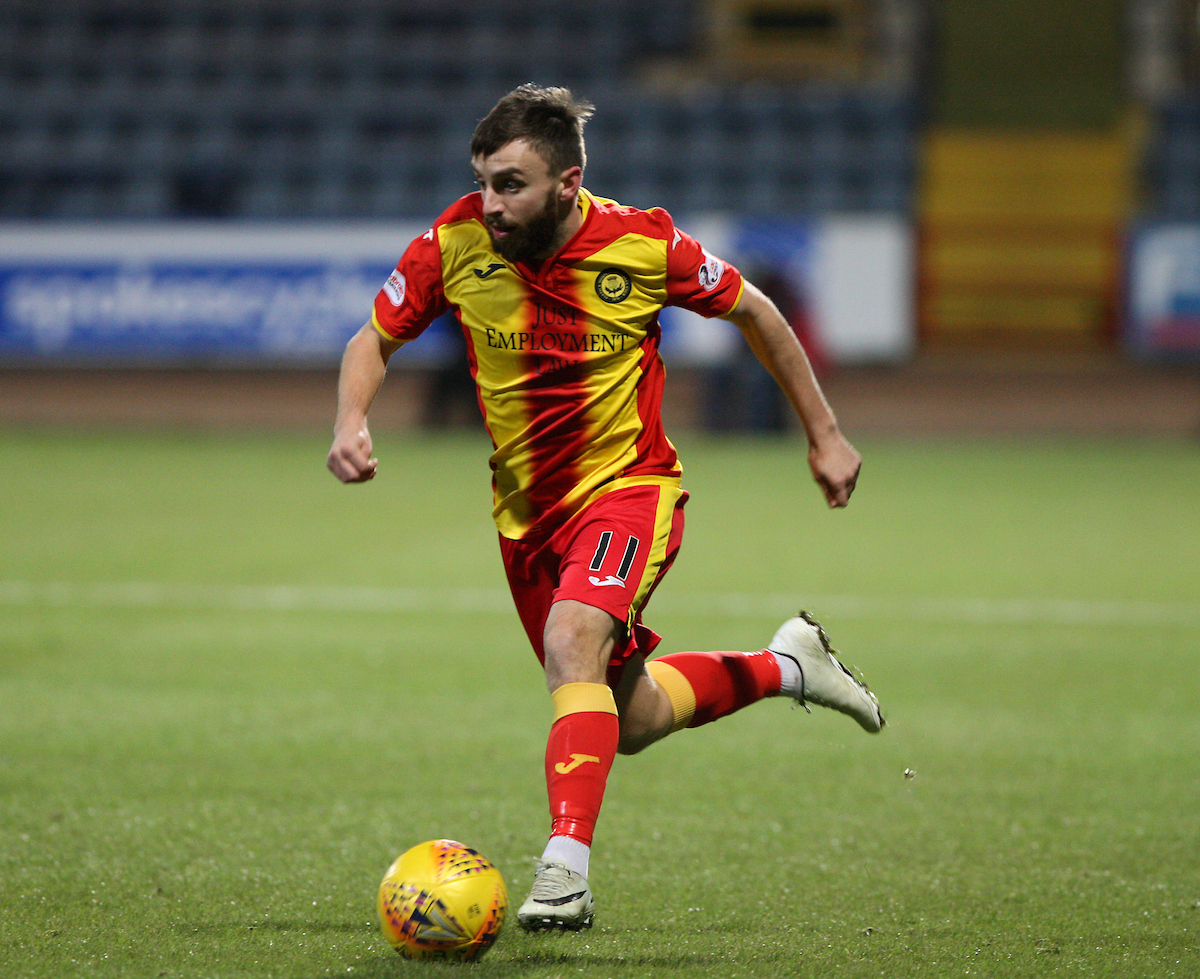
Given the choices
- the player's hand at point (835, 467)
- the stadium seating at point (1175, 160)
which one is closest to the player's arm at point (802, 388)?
the player's hand at point (835, 467)

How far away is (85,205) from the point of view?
19.8 metres

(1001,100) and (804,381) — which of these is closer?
(804,381)

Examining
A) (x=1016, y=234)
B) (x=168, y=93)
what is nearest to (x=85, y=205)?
(x=168, y=93)

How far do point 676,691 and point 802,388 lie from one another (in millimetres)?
815

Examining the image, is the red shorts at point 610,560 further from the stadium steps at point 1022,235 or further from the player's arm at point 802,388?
the stadium steps at point 1022,235

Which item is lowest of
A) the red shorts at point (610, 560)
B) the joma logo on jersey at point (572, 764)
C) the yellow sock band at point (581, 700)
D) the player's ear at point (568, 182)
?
the joma logo on jersey at point (572, 764)

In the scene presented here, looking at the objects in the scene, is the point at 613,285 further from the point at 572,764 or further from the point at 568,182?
the point at 572,764

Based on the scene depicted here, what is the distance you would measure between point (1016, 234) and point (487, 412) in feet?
55.9

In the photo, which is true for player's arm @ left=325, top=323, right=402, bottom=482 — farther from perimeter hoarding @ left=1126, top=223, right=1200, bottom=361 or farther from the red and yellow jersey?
perimeter hoarding @ left=1126, top=223, right=1200, bottom=361

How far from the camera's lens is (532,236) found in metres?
3.43

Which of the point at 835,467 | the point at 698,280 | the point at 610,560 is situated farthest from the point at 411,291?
the point at 835,467

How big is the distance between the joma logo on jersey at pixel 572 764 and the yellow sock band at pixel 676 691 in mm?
656

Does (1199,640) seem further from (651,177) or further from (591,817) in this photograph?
(651,177)

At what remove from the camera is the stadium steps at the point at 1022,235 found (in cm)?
1878
